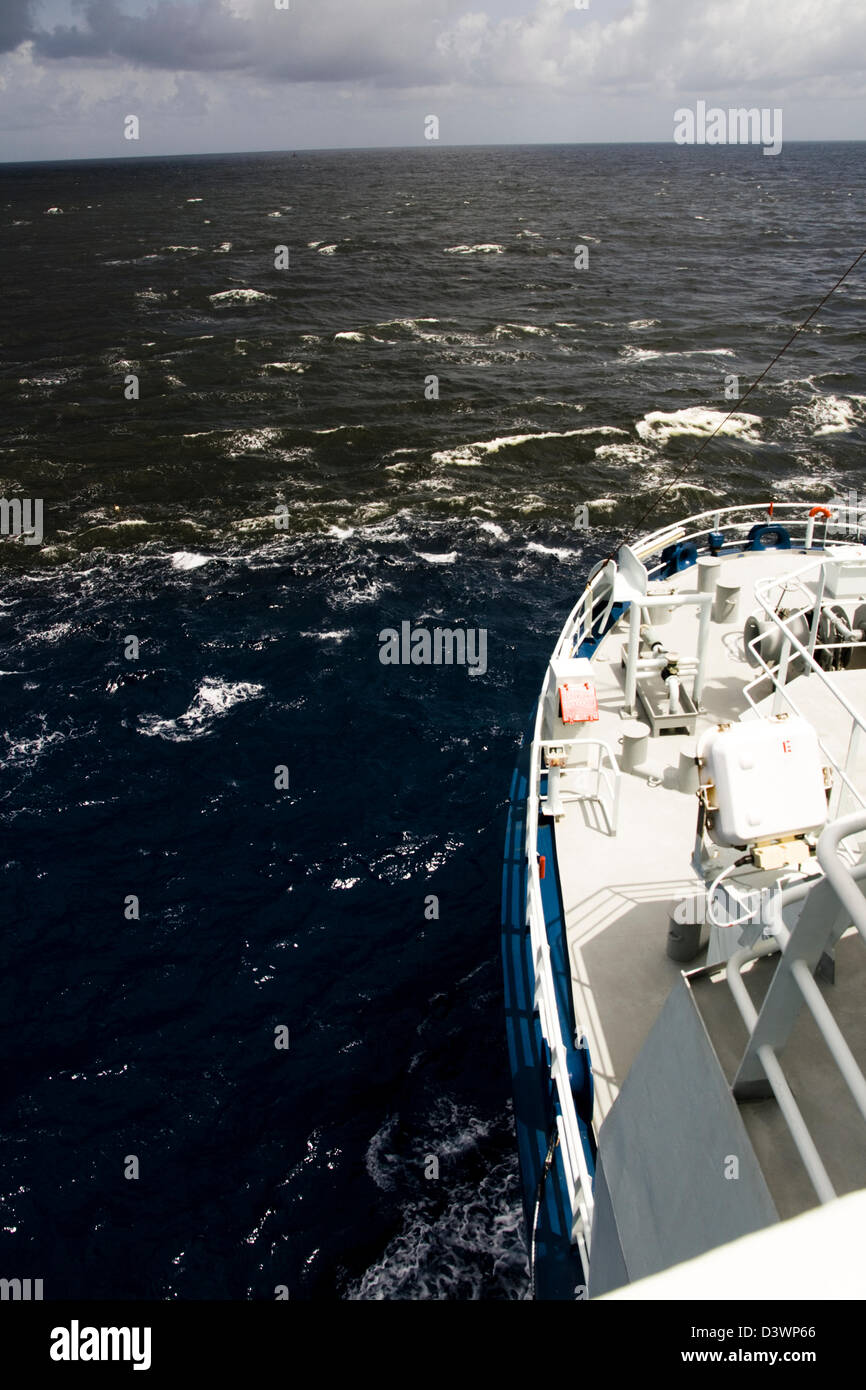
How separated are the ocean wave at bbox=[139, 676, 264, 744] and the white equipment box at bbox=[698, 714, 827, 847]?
18.0 metres

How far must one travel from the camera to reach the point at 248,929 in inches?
760

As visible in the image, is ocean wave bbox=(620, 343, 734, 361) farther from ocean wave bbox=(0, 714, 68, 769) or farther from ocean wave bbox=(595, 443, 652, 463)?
ocean wave bbox=(0, 714, 68, 769)

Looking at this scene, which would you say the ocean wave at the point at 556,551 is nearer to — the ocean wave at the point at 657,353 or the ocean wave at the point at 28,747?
the ocean wave at the point at 28,747

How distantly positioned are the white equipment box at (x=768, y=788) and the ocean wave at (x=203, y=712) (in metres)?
18.0

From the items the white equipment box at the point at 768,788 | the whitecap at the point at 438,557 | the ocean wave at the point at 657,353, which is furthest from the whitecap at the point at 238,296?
the white equipment box at the point at 768,788

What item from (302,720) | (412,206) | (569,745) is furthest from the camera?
(412,206)

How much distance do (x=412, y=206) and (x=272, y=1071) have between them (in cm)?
17648

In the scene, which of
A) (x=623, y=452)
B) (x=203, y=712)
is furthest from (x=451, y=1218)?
(x=623, y=452)

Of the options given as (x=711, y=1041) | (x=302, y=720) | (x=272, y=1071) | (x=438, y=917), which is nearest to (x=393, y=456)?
(x=302, y=720)

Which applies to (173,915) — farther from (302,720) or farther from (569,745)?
(569,745)

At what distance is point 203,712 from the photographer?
84.3ft

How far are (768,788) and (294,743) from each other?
662 inches

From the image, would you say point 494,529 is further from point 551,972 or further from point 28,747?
point 551,972
